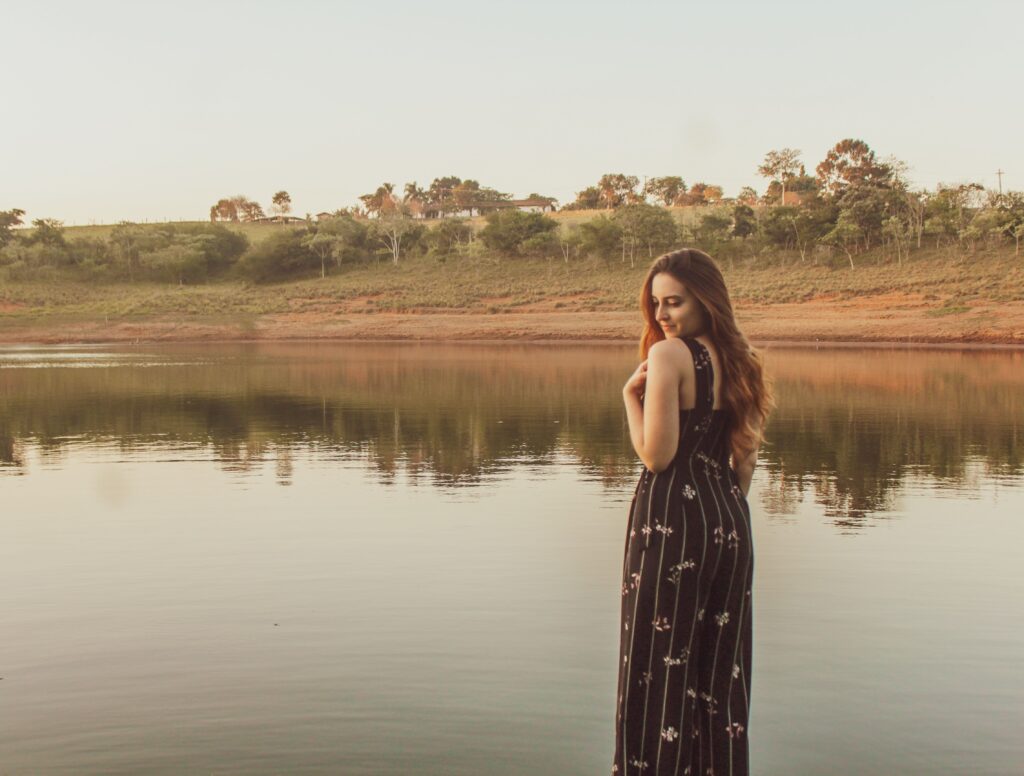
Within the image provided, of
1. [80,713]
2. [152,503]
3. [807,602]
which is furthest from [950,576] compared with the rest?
[152,503]

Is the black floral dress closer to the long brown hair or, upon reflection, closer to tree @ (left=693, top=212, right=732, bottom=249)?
the long brown hair

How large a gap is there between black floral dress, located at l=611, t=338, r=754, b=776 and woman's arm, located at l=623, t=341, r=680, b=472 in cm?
7

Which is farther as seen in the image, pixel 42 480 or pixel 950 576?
pixel 42 480

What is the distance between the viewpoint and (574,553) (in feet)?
27.5

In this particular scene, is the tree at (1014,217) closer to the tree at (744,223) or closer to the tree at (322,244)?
the tree at (744,223)

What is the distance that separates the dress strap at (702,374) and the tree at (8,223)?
302 feet

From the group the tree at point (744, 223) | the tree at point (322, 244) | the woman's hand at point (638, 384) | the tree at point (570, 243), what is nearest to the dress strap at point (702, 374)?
the woman's hand at point (638, 384)

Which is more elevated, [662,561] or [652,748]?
[662,561]

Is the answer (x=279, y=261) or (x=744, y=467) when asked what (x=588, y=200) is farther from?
(x=744, y=467)

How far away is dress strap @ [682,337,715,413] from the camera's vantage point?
11.1 ft

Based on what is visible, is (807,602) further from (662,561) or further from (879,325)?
(879,325)

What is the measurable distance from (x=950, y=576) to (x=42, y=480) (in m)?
9.05

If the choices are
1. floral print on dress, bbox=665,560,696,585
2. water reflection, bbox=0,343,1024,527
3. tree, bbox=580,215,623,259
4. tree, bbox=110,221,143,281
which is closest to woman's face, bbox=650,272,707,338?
floral print on dress, bbox=665,560,696,585

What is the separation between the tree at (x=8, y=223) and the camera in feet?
292
